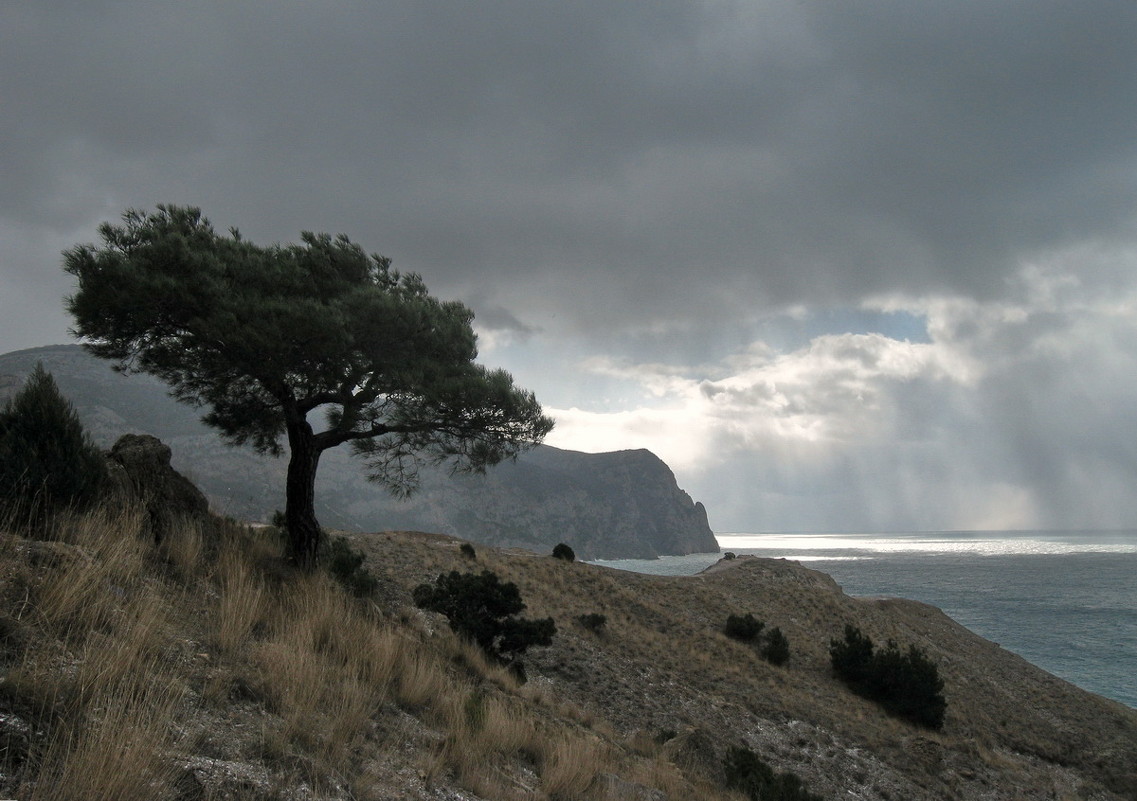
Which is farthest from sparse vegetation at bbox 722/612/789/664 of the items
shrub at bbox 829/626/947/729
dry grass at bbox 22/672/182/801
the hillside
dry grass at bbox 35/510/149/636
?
dry grass at bbox 22/672/182/801

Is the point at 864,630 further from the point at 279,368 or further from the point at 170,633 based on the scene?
the point at 170,633

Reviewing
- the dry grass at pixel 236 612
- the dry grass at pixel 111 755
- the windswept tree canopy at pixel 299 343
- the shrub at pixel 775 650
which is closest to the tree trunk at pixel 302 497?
the windswept tree canopy at pixel 299 343

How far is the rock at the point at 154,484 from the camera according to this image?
31.7 ft

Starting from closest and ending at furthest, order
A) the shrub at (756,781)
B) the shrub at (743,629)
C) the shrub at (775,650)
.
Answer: the shrub at (756,781) → the shrub at (775,650) → the shrub at (743,629)

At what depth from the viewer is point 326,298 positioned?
15062 millimetres

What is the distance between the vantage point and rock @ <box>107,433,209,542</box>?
966 cm

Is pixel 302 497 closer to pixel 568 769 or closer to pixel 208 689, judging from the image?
pixel 208 689

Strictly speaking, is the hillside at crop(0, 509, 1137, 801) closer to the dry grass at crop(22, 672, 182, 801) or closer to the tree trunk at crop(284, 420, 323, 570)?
the dry grass at crop(22, 672, 182, 801)

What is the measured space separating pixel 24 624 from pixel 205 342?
10.4 m

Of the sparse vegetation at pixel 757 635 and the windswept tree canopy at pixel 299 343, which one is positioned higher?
the windswept tree canopy at pixel 299 343

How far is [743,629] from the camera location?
99.8ft

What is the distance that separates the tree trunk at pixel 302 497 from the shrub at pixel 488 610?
3.79 metres

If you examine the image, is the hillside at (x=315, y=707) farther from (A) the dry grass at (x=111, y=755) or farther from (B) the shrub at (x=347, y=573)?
(B) the shrub at (x=347, y=573)

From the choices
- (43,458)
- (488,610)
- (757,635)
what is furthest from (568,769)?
(757,635)
